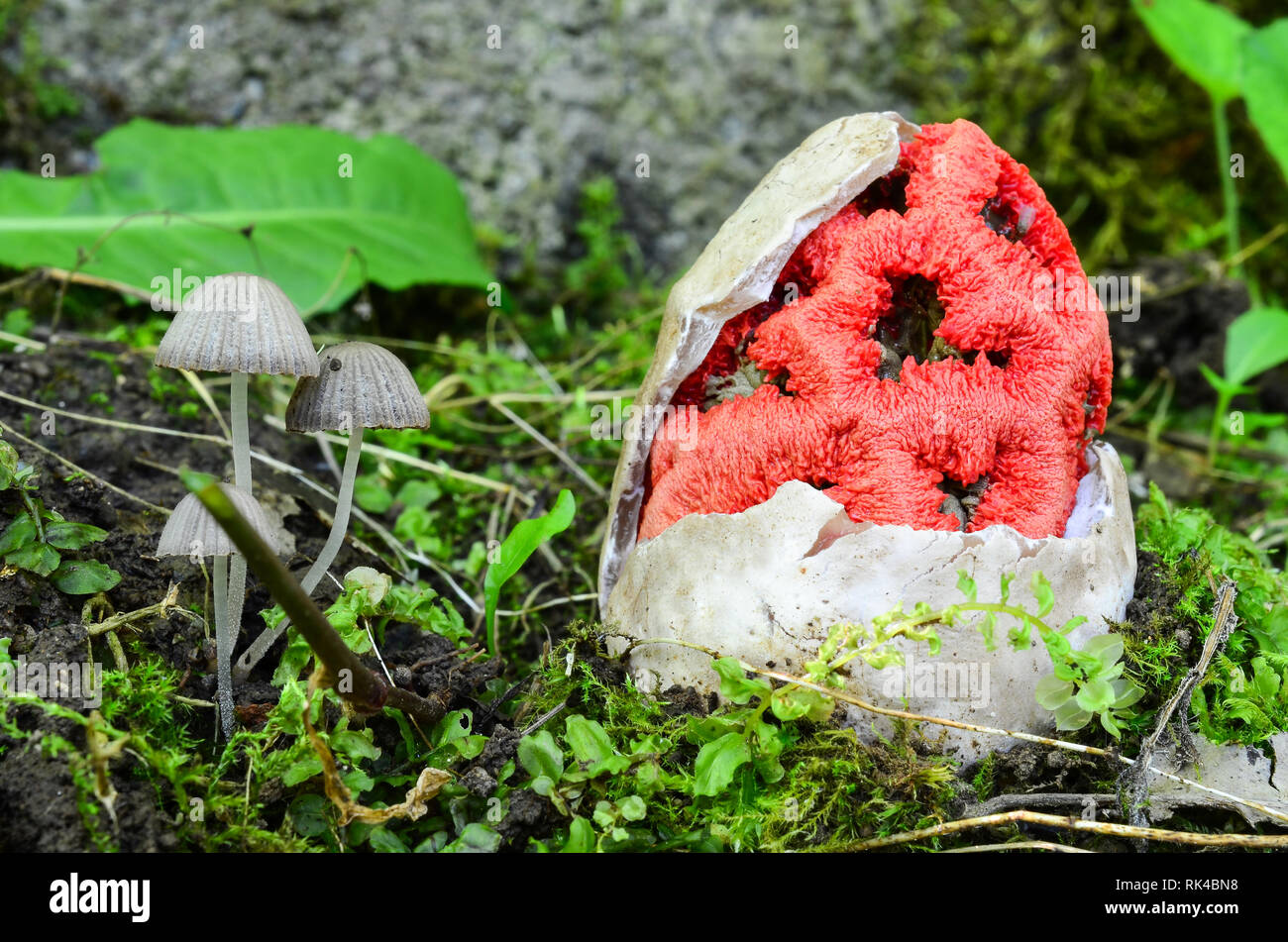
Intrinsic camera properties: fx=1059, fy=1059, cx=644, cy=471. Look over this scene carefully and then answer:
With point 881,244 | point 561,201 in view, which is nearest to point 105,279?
point 561,201

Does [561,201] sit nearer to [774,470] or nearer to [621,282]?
[621,282]

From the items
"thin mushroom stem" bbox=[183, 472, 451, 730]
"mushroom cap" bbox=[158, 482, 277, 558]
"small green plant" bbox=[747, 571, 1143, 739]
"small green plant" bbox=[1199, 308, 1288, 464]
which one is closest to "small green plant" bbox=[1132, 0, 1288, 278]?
"small green plant" bbox=[1199, 308, 1288, 464]

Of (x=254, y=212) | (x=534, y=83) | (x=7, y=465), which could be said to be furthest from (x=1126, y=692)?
(x=534, y=83)

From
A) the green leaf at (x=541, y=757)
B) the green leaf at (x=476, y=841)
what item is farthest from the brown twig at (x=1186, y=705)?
the green leaf at (x=476, y=841)

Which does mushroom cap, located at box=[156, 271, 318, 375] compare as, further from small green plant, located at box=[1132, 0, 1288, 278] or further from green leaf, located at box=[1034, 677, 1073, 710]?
small green plant, located at box=[1132, 0, 1288, 278]

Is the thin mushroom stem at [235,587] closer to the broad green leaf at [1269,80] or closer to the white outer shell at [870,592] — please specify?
the white outer shell at [870,592]

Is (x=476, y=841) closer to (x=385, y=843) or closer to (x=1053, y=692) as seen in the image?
(x=385, y=843)
